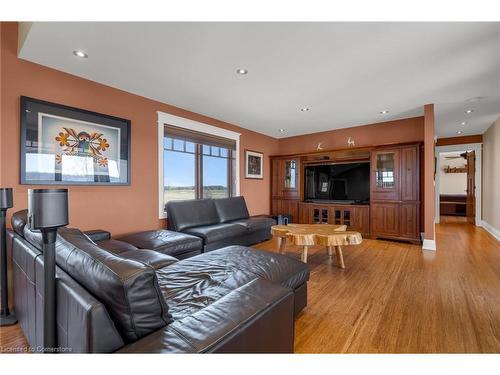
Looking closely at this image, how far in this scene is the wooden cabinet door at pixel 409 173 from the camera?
→ 4.27 meters

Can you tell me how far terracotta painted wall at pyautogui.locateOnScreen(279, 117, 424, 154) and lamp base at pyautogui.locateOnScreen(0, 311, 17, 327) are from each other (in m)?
5.64

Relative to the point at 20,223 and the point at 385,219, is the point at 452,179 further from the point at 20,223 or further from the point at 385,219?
the point at 20,223

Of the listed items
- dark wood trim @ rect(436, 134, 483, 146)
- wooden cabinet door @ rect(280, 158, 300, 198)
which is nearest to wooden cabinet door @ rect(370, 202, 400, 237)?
wooden cabinet door @ rect(280, 158, 300, 198)

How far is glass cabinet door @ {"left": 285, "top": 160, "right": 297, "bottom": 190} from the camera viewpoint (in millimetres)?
5832

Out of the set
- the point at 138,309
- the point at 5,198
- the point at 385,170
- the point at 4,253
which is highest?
the point at 385,170

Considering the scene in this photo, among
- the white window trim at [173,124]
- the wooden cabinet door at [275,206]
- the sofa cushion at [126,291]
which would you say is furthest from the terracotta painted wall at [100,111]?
the wooden cabinet door at [275,206]

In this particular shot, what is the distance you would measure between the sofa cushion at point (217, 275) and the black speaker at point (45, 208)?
716 mm

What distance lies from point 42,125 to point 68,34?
1.05 metres

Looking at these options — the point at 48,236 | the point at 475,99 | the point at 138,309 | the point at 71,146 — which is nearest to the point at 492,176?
the point at 475,99

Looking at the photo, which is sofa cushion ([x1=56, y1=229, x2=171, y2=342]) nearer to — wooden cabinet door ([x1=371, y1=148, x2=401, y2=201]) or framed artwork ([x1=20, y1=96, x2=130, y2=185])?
framed artwork ([x1=20, y1=96, x2=130, y2=185])

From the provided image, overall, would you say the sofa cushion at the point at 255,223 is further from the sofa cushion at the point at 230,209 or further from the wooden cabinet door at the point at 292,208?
the wooden cabinet door at the point at 292,208

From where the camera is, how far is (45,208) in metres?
1.05

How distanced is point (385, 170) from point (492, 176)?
8.96 ft
